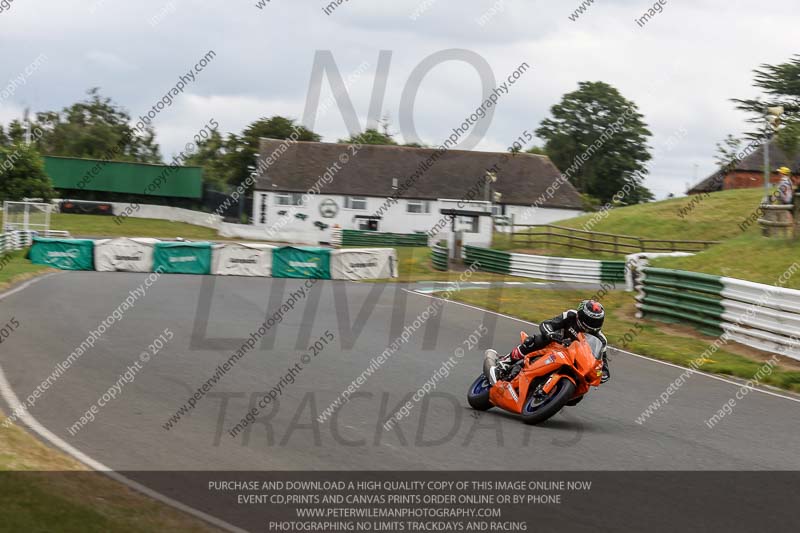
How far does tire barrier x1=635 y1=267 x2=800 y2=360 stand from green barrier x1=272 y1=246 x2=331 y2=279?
51.5 feet

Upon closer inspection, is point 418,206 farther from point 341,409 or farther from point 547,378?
point 547,378

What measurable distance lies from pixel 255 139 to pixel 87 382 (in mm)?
74677

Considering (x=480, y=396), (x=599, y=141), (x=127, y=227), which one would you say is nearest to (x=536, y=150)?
(x=599, y=141)

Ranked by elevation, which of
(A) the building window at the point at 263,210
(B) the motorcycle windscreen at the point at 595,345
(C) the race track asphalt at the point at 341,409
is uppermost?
(A) the building window at the point at 263,210

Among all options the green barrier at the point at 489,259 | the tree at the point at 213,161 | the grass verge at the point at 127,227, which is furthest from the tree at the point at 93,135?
the green barrier at the point at 489,259

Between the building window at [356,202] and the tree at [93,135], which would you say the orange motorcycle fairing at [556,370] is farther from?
the tree at [93,135]

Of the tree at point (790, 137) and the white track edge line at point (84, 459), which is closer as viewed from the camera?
the white track edge line at point (84, 459)

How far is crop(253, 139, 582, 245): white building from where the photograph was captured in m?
67.8

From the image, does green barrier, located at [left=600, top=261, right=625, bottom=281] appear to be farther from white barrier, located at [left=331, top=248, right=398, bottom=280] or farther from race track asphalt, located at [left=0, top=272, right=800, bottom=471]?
race track asphalt, located at [left=0, top=272, right=800, bottom=471]

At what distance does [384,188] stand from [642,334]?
5108cm

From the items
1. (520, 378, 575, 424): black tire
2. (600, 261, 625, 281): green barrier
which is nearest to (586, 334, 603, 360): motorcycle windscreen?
(520, 378, 575, 424): black tire

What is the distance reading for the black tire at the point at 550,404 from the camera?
916cm

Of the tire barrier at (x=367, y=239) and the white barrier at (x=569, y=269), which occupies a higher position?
the tire barrier at (x=367, y=239)
